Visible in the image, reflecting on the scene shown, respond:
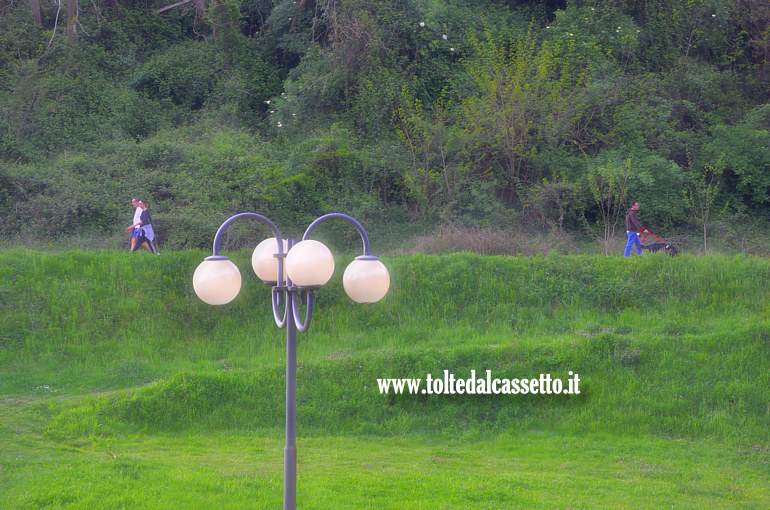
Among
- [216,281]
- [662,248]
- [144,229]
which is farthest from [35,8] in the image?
[216,281]

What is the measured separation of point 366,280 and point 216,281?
112 cm

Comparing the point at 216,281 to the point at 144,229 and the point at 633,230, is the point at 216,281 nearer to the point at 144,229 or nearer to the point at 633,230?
the point at 144,229

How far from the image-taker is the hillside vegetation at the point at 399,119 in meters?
22.2

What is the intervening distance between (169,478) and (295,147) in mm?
16085

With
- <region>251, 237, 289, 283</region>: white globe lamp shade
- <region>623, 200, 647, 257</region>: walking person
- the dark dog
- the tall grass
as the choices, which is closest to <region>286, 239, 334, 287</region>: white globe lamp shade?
<region>251, 237, 289, 283</region>: white globe lamp shade

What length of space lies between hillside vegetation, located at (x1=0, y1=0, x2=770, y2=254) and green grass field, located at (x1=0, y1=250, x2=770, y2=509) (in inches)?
187

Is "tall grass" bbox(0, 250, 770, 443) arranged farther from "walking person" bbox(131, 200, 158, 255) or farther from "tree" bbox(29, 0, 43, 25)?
"tree" bbox(29, 0, 43, 25)

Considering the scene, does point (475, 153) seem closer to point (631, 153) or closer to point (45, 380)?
point (631, 153)

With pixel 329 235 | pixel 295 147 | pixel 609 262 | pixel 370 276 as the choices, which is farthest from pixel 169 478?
pixel 295 147

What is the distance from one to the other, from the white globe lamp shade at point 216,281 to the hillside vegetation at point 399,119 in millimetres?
14424

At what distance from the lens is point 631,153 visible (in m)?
23.2

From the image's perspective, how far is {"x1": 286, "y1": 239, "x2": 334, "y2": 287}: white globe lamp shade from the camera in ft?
18.8

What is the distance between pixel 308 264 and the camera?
18.8 ft

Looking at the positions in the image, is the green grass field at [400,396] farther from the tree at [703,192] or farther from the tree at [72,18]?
the tree at [72,18]
